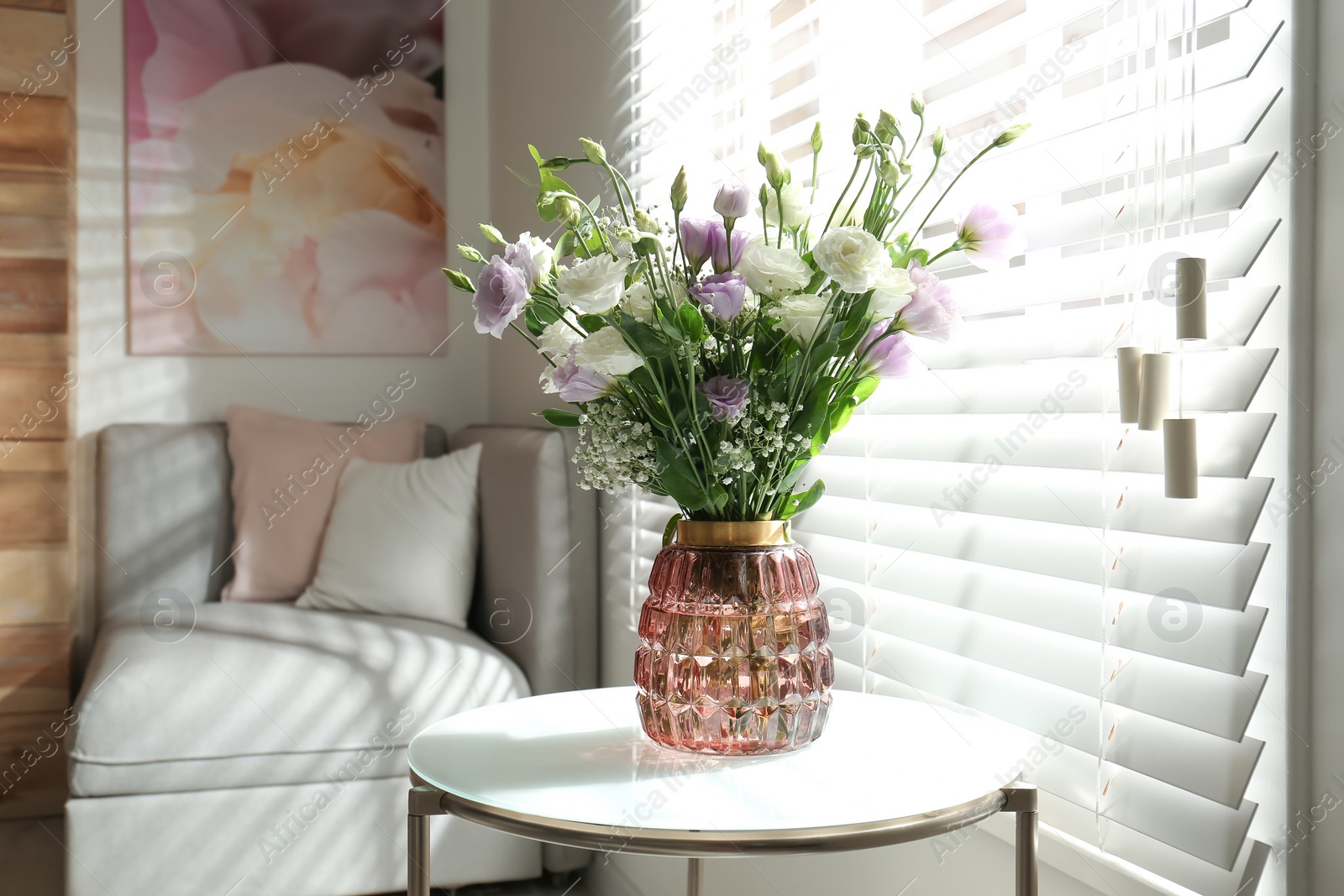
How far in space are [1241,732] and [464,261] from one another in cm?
258

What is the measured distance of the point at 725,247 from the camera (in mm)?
951

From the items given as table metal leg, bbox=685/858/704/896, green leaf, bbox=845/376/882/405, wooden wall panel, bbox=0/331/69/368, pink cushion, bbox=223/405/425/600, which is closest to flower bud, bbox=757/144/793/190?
green leaf, bbox=845/376/882/405

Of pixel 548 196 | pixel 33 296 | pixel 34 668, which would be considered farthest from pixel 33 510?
pixel 548 196

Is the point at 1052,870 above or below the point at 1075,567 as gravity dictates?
below

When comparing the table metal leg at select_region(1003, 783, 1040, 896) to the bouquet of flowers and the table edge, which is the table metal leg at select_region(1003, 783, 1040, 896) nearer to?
the table edge

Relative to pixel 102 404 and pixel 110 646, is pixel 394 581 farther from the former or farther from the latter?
pixel 102 404

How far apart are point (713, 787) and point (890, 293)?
46 centimetres

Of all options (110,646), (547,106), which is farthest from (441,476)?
(547,106)

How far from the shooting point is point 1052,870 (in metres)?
1.05

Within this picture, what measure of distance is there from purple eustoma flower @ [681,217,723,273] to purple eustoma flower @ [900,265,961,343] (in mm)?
186

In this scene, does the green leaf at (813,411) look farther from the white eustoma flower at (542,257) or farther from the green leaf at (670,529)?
the white eustoma flower at (542,257)

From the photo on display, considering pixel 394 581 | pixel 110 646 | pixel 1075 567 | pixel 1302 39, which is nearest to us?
pixel 1302 39

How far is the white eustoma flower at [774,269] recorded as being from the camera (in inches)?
34.8

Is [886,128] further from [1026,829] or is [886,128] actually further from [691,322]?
[1026,829]
